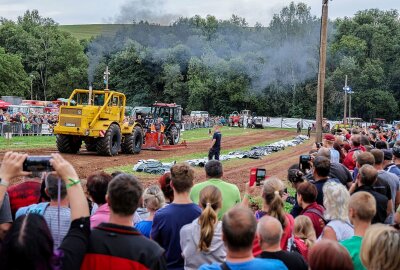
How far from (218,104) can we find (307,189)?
6301 centimetres

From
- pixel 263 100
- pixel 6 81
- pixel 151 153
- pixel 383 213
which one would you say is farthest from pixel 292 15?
pixel 383 213

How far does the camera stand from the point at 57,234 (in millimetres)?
3820

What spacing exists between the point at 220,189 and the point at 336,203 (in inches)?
52.7

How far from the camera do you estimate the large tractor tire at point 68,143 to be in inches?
854

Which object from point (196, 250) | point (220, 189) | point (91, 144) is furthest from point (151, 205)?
point (91, 144)

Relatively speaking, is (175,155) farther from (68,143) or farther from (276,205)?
(276,205)

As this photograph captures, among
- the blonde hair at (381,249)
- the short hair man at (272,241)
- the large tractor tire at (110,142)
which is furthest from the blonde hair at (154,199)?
the large tractor tire at (110,142)

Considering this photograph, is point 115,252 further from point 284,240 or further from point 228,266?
point 284,240

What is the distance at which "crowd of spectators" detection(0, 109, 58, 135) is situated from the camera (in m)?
30.4

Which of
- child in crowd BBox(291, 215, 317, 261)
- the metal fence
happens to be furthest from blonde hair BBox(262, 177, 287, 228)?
the metal fence

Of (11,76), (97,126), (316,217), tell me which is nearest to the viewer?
(316,217)

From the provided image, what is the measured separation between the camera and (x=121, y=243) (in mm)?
3203

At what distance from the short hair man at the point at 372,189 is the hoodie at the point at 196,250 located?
8.44 feet

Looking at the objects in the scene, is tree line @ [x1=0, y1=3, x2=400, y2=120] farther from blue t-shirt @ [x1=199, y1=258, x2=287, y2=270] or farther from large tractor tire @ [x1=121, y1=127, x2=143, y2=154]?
blue t-shirt @ [x1=199, y1=258, x2=287, y2=270]
